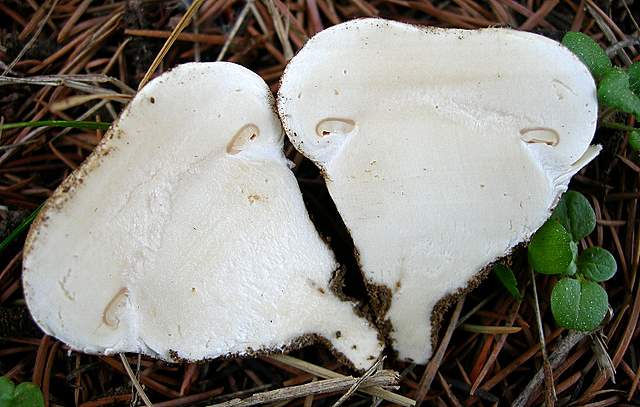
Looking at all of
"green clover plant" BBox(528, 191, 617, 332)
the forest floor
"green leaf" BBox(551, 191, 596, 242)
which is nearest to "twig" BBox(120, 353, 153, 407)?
the forest floor

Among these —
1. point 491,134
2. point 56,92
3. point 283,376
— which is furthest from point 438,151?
point 56,92

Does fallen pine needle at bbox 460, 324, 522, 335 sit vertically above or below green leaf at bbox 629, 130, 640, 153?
below

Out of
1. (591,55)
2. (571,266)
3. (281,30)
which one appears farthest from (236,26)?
(571,266)

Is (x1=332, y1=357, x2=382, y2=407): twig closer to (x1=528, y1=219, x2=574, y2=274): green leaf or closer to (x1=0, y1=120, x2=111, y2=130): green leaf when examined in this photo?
(x1=528, y1=219, x2=574, y2=274): green leaf

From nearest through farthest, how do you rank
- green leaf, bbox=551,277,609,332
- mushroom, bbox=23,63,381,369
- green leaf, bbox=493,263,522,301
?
1. mushroom, bbox=23,63,381,369
2. green leaf, bbox=551,277,609,332
3. green leaf, bbox=493,263,522,301

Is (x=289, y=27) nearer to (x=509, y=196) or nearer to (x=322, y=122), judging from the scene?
(x=322, y=122)
